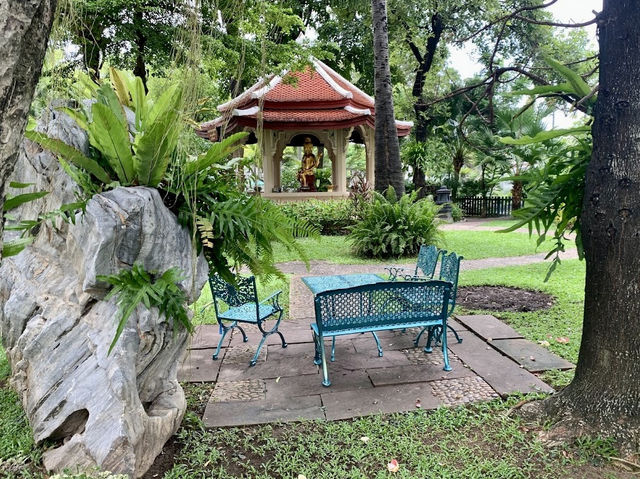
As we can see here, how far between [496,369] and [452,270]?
1.10m

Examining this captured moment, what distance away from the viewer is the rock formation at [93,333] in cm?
226

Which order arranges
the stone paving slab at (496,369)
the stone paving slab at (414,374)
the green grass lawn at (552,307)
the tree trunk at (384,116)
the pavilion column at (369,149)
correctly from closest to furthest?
the stone paving slab at (496,369), the stone paving slab at (414,374), the green grass lawn at (552,307), the tree trunk at (384,116), the pavilion column at (369,149)

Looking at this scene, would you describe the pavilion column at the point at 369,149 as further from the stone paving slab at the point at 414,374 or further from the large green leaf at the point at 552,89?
the large green leaf at the point at 552,89

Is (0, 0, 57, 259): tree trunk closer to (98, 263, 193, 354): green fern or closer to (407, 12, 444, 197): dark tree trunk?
(98, 263, 193, 354): green fern

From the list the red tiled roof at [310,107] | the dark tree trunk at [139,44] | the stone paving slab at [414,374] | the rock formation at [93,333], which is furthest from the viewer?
the red tiled roof at [310,107]

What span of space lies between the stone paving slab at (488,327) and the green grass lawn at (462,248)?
4225mm

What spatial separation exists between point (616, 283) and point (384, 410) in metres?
1.73

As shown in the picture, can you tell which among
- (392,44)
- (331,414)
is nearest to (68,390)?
(331,414)

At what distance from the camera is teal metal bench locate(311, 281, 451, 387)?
3.52 metres

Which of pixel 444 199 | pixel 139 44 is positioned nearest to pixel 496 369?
pixel 139 44

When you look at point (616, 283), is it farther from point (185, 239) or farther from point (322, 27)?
point (322, 27)

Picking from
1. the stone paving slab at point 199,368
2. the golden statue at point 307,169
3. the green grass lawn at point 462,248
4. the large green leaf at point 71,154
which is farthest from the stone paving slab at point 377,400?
the golden statue at point 307,169

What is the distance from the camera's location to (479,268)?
888cm

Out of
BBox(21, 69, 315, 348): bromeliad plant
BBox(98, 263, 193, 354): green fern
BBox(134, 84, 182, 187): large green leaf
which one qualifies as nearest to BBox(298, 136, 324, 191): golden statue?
BBox(21, 69, 315, 348): bromeliad plant
